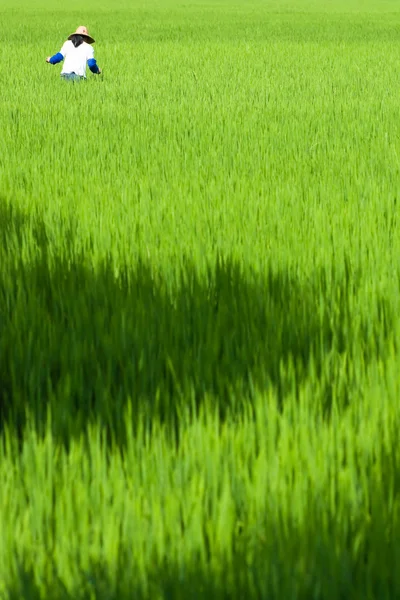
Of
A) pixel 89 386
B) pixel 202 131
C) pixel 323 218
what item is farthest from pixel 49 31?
pixel 89 386

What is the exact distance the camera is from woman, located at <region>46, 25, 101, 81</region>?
8.32m

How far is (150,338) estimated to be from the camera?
7.87 feet

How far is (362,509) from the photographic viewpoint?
1.48 meters

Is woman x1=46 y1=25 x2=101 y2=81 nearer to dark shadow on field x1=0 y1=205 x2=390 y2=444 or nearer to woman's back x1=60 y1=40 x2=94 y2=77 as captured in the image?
woman's back x1=60 y1=40 x2=94 y2=77

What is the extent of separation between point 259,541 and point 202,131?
16.0ft

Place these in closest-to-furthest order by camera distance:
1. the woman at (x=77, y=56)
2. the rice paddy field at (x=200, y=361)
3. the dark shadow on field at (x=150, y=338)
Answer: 1. the rice paddy field at (x=200, y=361)
2. the dark shadow on field at (x=150, y=338)
3. the woman at (x=77, y=56)

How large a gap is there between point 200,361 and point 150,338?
220 millimetres

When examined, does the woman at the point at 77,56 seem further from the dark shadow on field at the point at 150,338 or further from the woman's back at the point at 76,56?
the dark shadow on field at the point at 150,338

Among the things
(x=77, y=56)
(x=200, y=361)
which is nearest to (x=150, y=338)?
(x=200, y=361)

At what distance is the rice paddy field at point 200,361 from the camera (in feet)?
4.47

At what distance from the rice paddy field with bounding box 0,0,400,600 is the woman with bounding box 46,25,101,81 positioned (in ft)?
7.36

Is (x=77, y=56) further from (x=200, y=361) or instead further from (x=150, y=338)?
(x=200, y=361)

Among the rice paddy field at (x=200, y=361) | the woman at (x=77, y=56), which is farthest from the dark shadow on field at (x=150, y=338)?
the woman at (x=77, y=56)

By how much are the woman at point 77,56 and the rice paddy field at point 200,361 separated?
7.36ft
